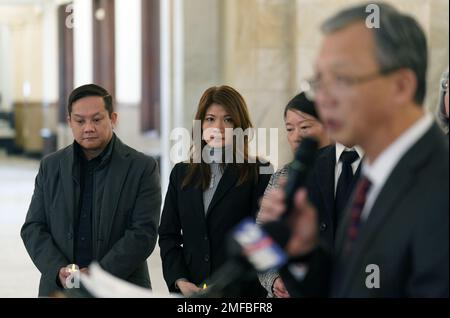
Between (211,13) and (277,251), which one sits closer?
(277,251)

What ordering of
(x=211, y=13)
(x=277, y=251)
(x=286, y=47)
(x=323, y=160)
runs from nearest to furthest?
(x=277, y=251) < (x=323, y=160) < (x=286, y=47) < (x=211, y=13)

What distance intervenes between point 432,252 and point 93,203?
2.47 metres

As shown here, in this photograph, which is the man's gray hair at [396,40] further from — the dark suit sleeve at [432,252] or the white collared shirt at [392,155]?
the dark suit sleeve at [432,252]

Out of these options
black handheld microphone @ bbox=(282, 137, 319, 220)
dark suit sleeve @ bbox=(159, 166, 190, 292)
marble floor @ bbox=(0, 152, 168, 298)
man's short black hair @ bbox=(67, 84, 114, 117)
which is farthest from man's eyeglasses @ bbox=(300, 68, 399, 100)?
man's short black hair @ bbox=(67, 84, 114, 117)

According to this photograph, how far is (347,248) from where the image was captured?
6.54 ft

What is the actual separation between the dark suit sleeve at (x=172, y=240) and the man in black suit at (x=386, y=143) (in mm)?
2109

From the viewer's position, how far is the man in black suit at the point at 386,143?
70.5 inches

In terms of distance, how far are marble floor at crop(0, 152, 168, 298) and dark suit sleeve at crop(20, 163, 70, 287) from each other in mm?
567

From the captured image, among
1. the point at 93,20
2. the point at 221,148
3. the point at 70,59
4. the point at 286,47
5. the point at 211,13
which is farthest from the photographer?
the point at 70,59

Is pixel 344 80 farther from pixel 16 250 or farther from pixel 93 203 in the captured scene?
pixel 16 250

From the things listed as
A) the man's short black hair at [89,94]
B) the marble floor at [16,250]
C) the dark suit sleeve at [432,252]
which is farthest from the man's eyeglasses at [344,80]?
the man's short black hair at [89,94]

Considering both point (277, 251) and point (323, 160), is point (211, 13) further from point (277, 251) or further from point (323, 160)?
point (277, 251)
